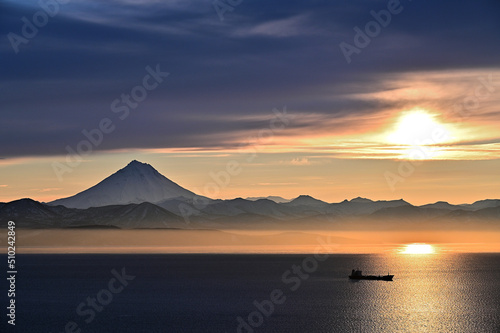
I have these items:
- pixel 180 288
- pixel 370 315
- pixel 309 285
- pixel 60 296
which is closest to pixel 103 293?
pixel 60 296

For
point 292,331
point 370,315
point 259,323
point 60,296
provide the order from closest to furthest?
point 292,331, point 259,323, point 370,315, point 60,296

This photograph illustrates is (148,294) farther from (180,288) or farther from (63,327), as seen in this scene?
(63,327)

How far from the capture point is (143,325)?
104 metres

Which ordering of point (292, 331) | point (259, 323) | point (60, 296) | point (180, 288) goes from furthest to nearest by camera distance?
1. point (180, 288)
2. point (60, 296)
3. point (259, 323)
4. point (292, 331)

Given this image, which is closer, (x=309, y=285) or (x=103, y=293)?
(x=103, y=293)

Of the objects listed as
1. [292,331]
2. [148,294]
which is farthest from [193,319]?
[148,294]

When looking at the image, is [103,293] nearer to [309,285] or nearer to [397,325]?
[309,285]

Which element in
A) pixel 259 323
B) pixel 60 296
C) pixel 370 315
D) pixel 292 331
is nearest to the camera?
pixel 292 331

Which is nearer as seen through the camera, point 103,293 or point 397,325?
point 397,325

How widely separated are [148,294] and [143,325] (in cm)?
4537

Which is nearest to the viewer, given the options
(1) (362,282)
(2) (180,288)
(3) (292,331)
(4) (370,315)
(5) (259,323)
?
(3) (292,331)

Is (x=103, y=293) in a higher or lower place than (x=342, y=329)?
higher

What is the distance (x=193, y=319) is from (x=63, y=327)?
2059cm

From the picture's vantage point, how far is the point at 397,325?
104 m
